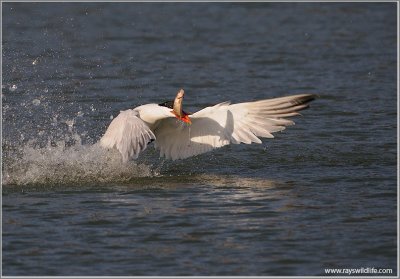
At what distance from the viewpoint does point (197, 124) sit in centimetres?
989

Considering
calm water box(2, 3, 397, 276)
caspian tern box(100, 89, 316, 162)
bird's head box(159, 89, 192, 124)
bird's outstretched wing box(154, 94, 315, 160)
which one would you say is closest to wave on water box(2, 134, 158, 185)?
calm water box(2, 3, 397, 276)

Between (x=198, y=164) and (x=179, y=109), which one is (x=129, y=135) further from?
(x=198, y=164)

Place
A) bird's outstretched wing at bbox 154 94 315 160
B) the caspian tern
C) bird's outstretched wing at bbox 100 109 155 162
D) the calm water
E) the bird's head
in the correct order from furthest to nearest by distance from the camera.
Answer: bird's outstretched wing at bbox 154 94 315 160
the bird's head
the caspian tern
bird's outstretched wing at bbox 100 109 155 162
the calm water

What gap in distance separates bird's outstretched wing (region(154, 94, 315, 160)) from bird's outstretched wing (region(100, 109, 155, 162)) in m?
0.76

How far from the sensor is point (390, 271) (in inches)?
283

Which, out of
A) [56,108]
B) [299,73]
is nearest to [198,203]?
[56,108]

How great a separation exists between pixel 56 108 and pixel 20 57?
3576 mm

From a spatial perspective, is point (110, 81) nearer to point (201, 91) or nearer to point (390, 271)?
point (201, 91)

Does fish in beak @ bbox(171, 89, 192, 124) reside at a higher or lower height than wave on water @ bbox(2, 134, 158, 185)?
higher

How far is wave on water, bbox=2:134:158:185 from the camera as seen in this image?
9.55 m

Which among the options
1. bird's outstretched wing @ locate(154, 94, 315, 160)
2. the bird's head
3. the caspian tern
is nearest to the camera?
the caspian tern

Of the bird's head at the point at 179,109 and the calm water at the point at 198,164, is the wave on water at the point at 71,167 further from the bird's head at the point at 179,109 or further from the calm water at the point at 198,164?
the bird's head at the point at 179,109

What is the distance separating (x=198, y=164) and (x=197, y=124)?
79cm

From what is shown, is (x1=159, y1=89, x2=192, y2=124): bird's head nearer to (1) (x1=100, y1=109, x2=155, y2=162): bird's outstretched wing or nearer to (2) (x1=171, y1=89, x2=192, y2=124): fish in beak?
(2) (x1=171, y1=89, x2=192, y2=124): fish in beak
